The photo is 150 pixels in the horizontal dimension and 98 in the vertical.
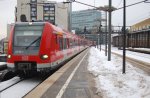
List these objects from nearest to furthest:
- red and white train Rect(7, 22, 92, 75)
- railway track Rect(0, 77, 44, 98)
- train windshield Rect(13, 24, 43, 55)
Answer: railway track Rect(0, 77, 44, 98)
red and white train Rect(7, 22, 92, 75)
train windshield Rect(13, 24, 43, 55)

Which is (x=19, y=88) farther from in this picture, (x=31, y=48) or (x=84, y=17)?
(x=84, y=17)

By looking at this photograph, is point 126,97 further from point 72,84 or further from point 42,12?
point 42,12

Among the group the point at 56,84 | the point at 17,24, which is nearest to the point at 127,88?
the point at 56,84

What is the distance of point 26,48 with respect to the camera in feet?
49.6

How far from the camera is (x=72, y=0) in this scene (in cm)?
2481

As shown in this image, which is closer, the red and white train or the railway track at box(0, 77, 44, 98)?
the railway track at box(0, 77, 44, 98)

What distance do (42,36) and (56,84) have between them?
12.1ft

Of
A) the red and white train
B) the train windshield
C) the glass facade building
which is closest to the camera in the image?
the red and white train

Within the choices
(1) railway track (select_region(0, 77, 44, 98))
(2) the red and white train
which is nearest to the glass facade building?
(2) the red and white train

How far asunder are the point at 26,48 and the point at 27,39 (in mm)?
514

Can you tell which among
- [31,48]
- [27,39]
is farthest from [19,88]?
[27,39]

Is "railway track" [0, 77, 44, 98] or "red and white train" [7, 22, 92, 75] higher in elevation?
"red and white train" [7, 22, 92, 75]

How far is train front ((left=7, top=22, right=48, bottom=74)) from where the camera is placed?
48.5ft

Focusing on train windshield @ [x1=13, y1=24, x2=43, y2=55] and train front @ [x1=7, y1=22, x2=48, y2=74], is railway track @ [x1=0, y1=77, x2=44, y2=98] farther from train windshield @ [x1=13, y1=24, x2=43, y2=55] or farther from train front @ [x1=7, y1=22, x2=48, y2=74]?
train windshield @ [x1=13, y1=24, x2=43, y2=55]
